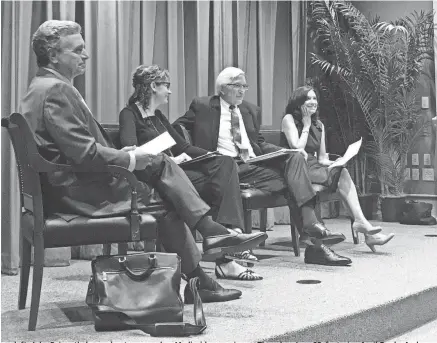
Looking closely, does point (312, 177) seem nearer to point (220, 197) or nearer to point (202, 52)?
point (220, 197)

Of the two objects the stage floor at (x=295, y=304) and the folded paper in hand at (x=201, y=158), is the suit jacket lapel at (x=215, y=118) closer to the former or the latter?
the folded paper in hand at (x=201, y=158)

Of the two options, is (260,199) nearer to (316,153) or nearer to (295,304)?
(316,153)

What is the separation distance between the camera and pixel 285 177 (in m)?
4.02

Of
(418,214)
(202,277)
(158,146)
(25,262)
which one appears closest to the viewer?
(158,146)

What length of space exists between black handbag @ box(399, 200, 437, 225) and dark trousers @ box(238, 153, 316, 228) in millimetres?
2370

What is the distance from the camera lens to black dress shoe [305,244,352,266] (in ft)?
12.8

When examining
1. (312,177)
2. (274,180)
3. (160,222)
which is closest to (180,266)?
(160,222)

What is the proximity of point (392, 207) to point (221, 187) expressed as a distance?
126 inches

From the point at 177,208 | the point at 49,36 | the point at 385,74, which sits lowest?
the point at 177,208

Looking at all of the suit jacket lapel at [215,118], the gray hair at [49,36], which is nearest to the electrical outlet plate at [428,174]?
the suit jacket lapel at [215,118]

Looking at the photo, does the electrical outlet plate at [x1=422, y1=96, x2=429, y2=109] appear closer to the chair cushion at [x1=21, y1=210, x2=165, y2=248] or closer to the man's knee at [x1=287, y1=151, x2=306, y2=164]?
the man's knee at [x1=287, y1=151, x2=306, y2=164]

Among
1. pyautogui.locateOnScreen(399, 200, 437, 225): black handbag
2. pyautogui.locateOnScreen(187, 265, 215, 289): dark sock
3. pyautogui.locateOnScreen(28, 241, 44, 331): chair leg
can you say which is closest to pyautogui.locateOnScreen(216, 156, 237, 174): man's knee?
pyautogui.locateOnScreen(187, 265, 215, 289): dark sock

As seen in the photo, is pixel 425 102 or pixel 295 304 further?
pixel 425 102

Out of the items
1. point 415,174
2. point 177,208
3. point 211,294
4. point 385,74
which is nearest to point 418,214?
point 415,174
